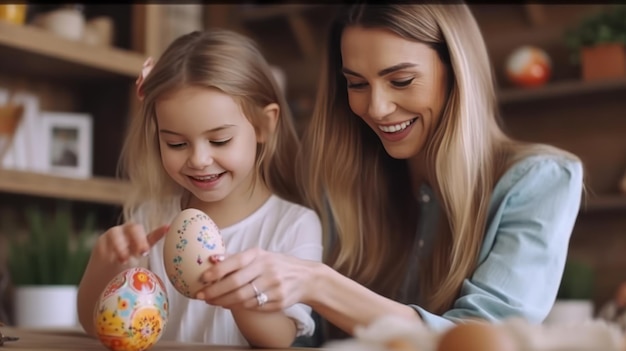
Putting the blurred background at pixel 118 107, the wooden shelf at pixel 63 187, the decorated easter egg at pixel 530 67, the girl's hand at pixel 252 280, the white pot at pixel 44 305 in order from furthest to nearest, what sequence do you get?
the decorated easter egg at pixel 530 67, the blurred background at pixel 118 107, the wooden shelf at pixel 63 187, the white pot at pixel 44 305, the girl's hand at pixel 252 280

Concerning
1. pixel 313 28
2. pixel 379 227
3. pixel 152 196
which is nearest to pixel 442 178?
pixel 379 227

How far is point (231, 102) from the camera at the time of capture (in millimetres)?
1327

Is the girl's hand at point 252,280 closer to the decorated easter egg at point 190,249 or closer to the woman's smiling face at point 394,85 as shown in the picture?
the decorated easter egg at point 190,249

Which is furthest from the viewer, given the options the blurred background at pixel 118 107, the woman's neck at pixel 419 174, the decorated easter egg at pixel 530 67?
the decorated easter egg at pixel 530 67

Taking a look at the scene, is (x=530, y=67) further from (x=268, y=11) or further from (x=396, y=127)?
(x=396, y=127)

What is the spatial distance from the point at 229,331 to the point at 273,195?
0.83 feet

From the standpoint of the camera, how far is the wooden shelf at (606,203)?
10.5ft

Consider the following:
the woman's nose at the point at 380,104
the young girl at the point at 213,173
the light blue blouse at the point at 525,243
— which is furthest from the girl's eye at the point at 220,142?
the light blue blouse at the point at 525,243

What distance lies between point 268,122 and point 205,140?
182mm

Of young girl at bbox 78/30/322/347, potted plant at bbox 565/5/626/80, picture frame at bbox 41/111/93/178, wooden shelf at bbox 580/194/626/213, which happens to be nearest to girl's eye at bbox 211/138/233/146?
young girl at bbox 78/30/322/347

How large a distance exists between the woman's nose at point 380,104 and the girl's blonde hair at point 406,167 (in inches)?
3.8

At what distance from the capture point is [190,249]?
1065mm

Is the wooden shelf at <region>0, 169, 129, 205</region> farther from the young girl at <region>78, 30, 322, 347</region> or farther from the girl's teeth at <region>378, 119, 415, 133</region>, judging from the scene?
the girl's teeth at <region>378, 119, 415, 133</region>

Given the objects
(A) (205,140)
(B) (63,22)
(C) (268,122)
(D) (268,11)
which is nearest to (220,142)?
(A) (205,140)
